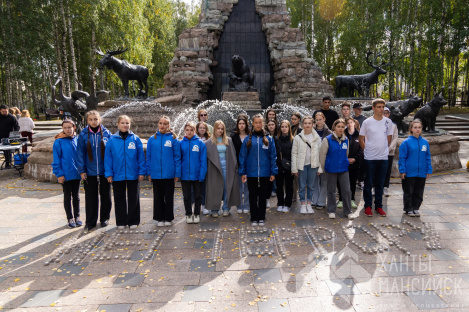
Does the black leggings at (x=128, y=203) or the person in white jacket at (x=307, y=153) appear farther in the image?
the person in white jacket at (x=307, y=153)

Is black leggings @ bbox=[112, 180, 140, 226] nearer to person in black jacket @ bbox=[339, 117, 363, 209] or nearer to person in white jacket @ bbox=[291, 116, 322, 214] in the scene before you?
person in white jacket @ bbox=[291, 116, 322, 214]

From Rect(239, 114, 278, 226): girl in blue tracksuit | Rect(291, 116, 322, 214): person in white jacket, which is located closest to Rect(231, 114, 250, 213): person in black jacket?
Rect(239, 114, 278, 226): girl in blue tracksuit

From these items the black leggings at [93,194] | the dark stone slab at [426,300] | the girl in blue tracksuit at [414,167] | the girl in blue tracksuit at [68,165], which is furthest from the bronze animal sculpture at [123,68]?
the dark stone slab at [426,300]

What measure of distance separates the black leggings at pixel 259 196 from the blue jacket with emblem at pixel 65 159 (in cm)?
279

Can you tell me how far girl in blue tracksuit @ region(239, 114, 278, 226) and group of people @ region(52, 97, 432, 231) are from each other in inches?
0.6

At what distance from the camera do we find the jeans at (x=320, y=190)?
18.7 ft

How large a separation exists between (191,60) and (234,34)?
270 cm

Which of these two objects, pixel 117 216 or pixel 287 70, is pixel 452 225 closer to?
pixel 117 216

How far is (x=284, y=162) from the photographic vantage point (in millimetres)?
5465

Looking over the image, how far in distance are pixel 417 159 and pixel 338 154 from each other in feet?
4.47

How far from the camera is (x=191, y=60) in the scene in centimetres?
1427

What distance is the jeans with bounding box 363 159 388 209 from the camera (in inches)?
212

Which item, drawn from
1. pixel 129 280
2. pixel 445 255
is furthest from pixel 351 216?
pixel 129 280

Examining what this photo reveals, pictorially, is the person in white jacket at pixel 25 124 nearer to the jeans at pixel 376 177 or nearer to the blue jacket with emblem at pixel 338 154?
the blue jacket with emblem at pixel 338 154
